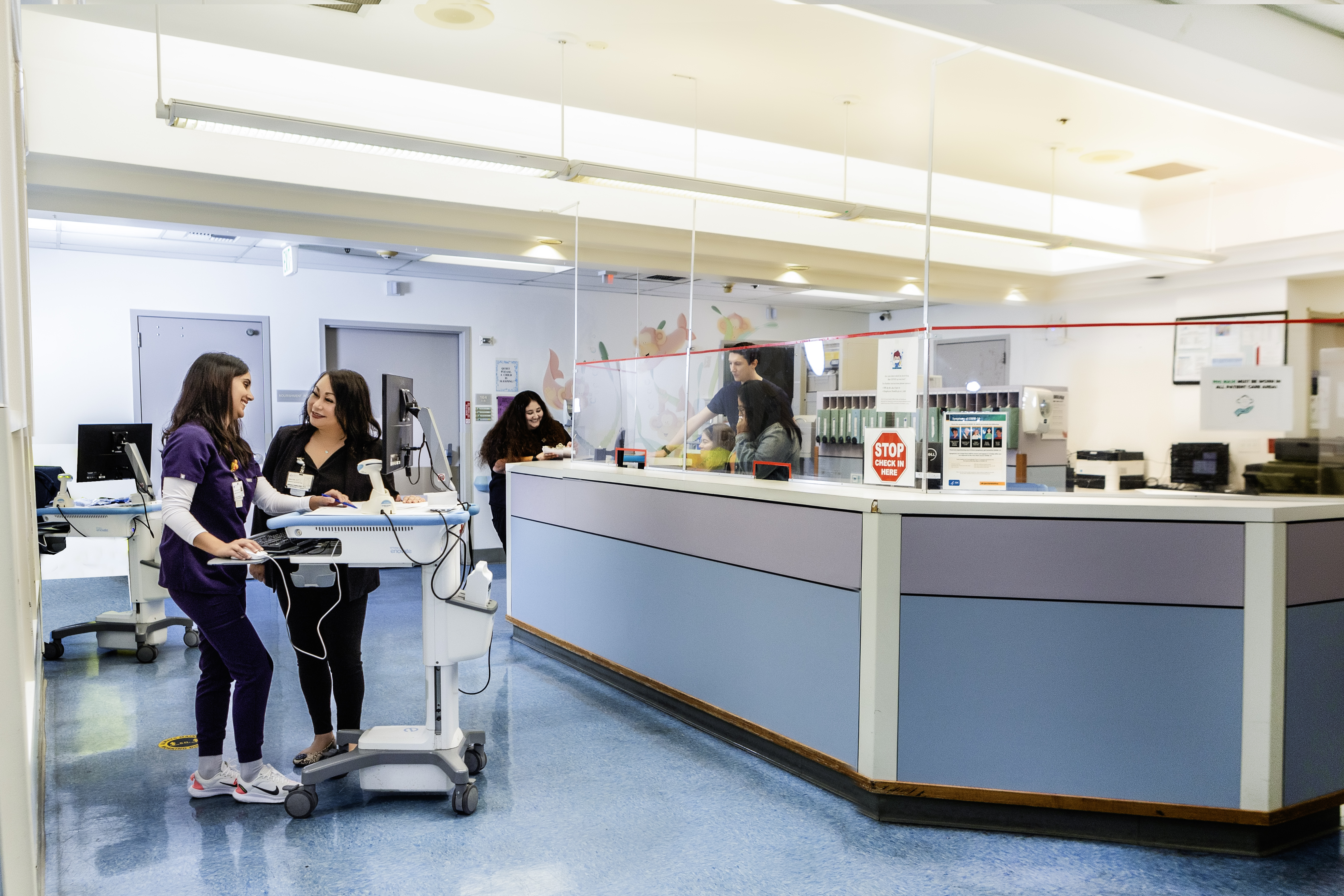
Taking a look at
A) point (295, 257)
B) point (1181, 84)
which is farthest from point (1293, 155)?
point (295, 257)

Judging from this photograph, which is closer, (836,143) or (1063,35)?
(1063,35)

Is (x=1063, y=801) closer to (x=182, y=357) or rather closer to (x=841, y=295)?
(x=841, y=295)

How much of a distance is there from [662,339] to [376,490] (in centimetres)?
655

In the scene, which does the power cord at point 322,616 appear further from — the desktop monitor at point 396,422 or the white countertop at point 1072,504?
the white countertop at point 1072,504

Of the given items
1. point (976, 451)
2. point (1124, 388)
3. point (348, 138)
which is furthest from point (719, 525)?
point (348, 138)

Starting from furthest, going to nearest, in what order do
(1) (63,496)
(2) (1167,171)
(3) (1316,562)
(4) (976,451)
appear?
(2) (1167,171) → (1) (63,496) → (4) (976,451) → (3) (1316,562)

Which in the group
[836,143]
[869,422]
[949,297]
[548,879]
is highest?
[836,143]

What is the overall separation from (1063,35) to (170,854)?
435 cm

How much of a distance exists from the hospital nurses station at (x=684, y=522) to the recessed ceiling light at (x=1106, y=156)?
0.25ft

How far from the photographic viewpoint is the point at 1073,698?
279 centimetres

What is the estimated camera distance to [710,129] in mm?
5543

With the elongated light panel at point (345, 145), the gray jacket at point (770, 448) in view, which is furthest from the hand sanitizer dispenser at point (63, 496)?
the gray jacket at point (770, 448)

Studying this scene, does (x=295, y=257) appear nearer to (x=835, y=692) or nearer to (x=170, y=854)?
(x=170, y=854)

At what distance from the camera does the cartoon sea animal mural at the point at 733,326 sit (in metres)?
9.75
